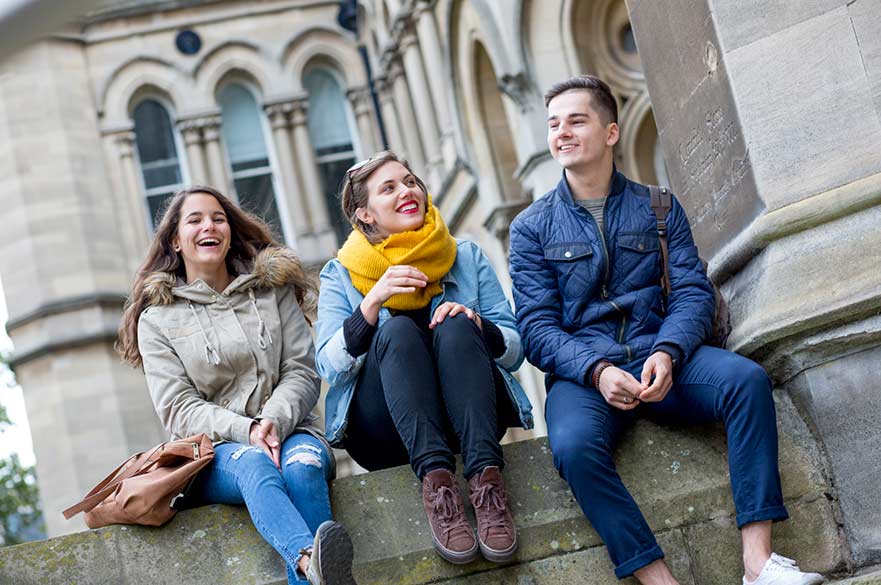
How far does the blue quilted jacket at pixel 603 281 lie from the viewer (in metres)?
3.76

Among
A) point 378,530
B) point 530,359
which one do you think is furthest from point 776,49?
point 378,530

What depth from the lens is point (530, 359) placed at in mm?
3852

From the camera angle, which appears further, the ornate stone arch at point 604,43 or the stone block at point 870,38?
the ornate stone arch at point 604,43

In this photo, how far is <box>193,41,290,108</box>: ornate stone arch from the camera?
60.1 ft

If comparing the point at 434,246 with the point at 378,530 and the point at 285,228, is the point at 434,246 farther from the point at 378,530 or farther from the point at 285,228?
the point at 285,228

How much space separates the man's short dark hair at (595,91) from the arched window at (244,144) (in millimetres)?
14888

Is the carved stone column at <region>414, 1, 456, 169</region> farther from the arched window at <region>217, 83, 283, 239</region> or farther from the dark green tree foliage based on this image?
the dark green tree foliage

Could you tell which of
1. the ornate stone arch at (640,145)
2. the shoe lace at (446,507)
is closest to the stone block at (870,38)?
the shoe lace at (446,507)

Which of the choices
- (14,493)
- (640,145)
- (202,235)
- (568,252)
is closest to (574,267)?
(568,252)

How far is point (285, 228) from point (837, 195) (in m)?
15.1

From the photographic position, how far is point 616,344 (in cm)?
376

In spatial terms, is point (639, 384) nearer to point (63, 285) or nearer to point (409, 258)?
point (409, 258)

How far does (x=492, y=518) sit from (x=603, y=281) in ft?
3.04

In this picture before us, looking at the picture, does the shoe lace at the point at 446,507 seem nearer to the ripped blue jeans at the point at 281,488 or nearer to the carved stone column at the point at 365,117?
the ripped blue jeans at the point at 281,488
